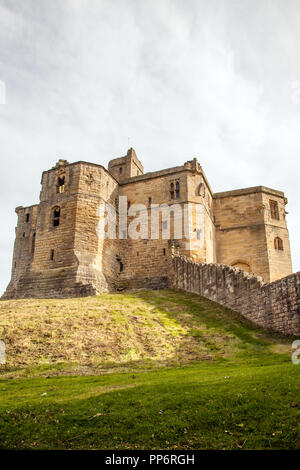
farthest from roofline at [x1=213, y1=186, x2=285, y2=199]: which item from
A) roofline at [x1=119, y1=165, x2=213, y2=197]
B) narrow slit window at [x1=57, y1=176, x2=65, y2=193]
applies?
narrow slit window at [x1=57, y1=176, x2=65, y2=193]

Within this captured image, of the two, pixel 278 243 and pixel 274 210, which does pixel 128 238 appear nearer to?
pixel 278 243

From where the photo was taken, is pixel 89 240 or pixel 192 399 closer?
pixel 192 399

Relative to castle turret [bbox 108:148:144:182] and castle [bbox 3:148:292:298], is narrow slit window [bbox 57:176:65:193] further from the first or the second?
castle turret [bbox 108:148:144:182]

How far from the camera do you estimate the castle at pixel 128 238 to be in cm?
2905

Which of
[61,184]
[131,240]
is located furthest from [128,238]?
[61,184]

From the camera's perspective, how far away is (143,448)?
7125mm

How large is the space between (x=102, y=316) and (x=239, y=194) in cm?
2263

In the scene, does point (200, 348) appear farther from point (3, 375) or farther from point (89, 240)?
point (89, 240)

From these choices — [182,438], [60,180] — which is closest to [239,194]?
[60,180]

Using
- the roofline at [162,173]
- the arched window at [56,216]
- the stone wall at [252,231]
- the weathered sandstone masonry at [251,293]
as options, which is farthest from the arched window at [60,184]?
the stone wall at [252,231]

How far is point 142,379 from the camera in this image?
11.4 m

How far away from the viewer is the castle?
29.0 metres

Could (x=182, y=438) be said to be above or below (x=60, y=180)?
below

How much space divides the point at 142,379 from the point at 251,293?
8752 mm
